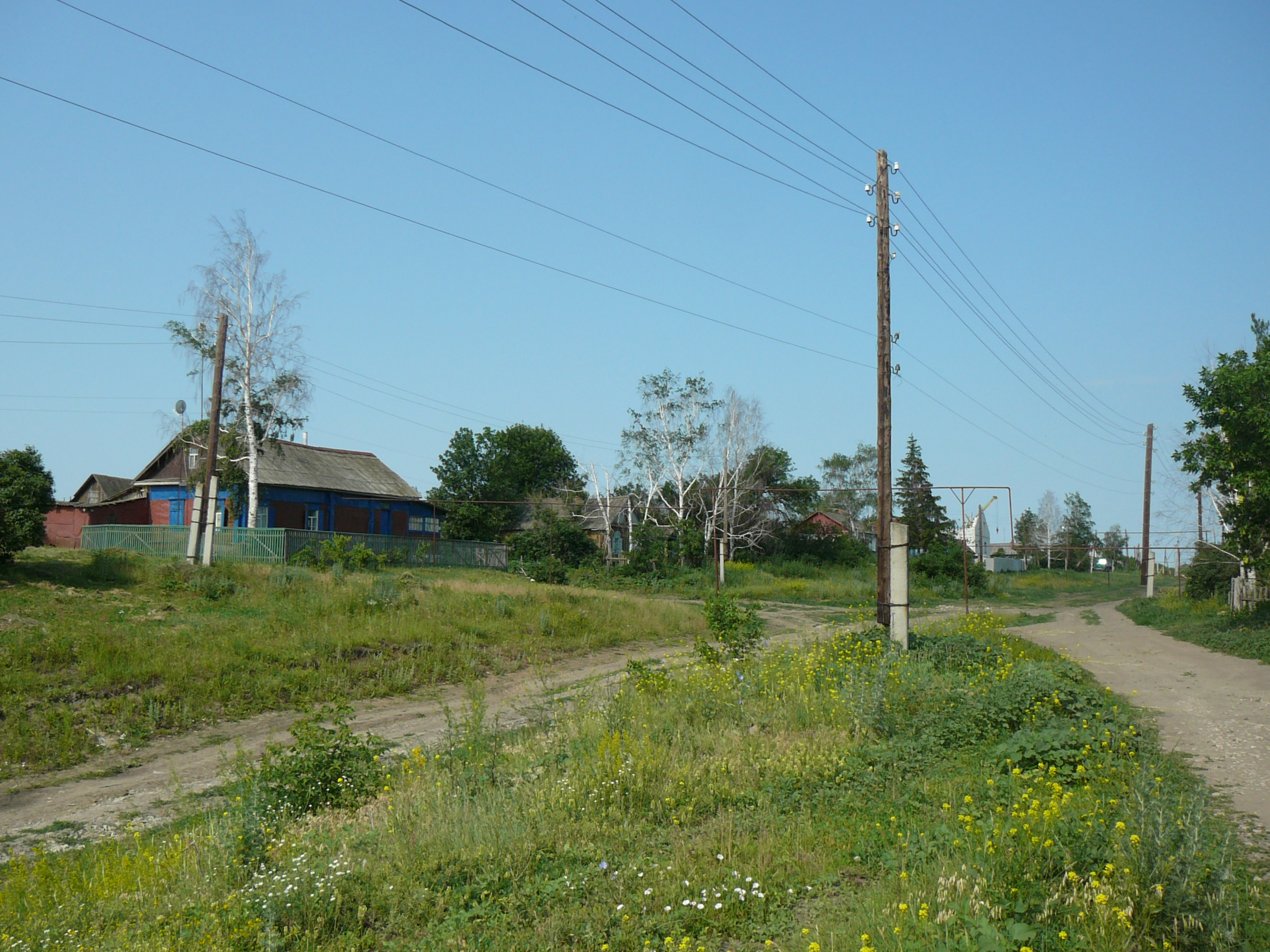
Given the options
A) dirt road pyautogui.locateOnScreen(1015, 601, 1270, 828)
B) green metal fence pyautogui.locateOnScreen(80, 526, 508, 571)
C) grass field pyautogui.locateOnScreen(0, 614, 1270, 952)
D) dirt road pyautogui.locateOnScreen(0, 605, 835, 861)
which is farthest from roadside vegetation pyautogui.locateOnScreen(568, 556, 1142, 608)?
grass field pyautogui.locateOnScreen(0, 614, 1270, 952)

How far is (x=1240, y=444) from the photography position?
17.4 meters

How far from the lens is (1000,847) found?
4512 millimetres

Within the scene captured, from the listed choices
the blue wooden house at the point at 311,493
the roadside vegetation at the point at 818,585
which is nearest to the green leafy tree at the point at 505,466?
the blue wooden house at the point at 311,493

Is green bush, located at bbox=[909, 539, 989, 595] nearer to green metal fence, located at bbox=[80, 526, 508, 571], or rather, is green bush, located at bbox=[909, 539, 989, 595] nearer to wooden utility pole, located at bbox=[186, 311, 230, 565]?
green metal fence, located at bbox=[80, 526, 508, 571]

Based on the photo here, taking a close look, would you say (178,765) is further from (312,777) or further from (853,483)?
(853,483)

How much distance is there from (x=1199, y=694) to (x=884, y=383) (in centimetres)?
707

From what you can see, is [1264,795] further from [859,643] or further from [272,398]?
[272,398]

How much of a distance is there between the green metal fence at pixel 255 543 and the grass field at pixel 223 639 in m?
4.45

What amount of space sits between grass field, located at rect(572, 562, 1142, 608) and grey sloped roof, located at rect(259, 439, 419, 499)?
45.8 ft

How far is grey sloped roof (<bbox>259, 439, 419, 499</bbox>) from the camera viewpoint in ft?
132

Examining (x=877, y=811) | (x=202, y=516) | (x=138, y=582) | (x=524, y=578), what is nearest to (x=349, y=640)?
(x=138, y=582)

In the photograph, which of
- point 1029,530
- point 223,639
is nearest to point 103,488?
point 223,639

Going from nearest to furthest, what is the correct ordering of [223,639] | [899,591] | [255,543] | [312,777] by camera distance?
1. [312,777]
2. [899,591]
3. [223,639]
4. [255,543]

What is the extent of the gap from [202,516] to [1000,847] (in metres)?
21.7
